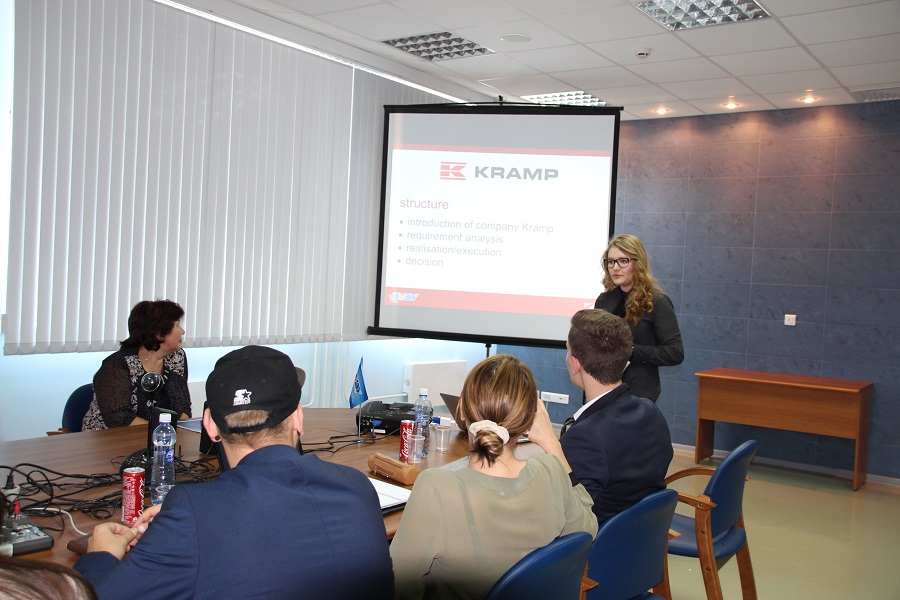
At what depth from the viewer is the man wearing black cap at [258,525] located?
3.74 ft

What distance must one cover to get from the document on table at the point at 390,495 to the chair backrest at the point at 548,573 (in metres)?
0.60

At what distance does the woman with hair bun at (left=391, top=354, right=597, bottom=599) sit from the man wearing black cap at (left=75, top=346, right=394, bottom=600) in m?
0.22

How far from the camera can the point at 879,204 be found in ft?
19.2

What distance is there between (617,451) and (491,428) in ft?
→ 2.14

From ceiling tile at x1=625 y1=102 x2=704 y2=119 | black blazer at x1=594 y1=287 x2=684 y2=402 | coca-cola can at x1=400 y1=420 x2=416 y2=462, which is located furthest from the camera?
ceiling tile at x1=625 y1=102 x2=704 y2=119

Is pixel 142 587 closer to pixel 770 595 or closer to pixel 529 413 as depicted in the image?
pixel 529 413

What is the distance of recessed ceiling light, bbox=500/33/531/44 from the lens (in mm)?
4859

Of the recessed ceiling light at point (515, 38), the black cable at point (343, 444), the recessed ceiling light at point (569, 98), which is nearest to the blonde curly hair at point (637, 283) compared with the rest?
the black cable at point (343, 444)

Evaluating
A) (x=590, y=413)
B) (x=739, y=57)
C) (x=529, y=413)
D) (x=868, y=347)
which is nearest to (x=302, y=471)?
(x=529, y=413)

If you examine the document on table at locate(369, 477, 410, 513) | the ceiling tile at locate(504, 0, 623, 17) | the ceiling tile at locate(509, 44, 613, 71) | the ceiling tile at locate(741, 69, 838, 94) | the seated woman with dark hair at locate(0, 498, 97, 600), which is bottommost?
the document on table at locate(369, 477, 410, 513)

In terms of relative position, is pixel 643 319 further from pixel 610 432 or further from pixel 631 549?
pixel 631 549

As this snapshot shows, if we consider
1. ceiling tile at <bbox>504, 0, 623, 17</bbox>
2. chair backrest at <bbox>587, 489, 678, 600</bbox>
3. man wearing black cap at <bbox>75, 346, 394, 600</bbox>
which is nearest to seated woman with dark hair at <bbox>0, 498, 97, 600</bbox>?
man wearing black cap at <bbox>75, 346, 394, 600</bbox>

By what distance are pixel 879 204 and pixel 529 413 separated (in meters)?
5.28

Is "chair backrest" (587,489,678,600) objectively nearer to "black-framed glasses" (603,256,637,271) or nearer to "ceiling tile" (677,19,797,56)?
"black-framed glasses" (603,256,637,271)
